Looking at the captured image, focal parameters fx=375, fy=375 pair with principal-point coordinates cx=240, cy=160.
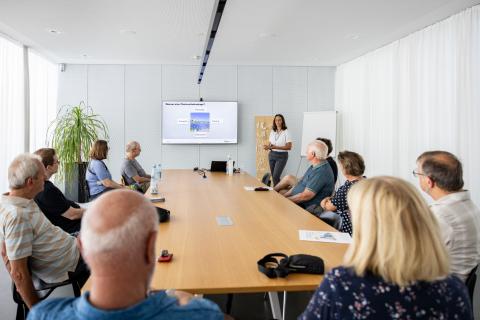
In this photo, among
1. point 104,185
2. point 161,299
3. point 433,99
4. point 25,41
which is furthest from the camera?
point 25,41

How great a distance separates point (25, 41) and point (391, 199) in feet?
23.0

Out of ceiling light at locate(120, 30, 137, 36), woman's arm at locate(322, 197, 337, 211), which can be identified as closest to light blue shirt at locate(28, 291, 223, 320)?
woman's arm at locate(322, 197, 337, 211)

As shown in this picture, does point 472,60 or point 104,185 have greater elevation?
point 472,60

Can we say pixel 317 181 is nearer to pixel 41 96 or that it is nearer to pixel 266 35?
pixel 266 35

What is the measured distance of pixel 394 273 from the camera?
3.49ft

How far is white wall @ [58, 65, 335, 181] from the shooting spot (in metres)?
8.18

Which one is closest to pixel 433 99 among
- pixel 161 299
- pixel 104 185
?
pixel 104 185

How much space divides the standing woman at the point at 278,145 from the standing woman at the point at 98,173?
3662mm

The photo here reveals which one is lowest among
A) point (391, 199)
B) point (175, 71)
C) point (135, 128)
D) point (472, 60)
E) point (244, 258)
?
point (244, 258)

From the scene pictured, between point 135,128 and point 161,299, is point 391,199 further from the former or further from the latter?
point 135,128

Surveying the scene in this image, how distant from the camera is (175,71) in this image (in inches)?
327

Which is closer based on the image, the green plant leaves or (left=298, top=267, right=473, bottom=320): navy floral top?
(left=298, top=267, right=473, bottom=320): navy floral top

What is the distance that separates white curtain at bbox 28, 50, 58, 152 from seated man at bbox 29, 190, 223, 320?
713 cm

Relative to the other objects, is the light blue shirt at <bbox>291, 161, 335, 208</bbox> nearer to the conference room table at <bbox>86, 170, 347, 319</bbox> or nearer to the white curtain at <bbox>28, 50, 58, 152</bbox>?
the conference room table at <bbox>86, 170, 347, 319</bbox>
